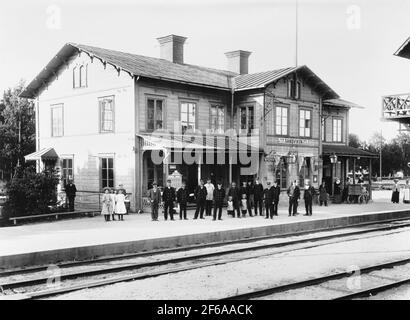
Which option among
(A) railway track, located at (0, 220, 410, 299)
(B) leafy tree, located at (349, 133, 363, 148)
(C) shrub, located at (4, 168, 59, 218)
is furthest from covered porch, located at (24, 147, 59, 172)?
(B) leafy tree, located at (349, 133, 363, 148)

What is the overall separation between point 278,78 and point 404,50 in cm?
624

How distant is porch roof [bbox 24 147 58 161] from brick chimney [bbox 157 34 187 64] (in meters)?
7.92

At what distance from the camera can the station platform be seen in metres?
11.1

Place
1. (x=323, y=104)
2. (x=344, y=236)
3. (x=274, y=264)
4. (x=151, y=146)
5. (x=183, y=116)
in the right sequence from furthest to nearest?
(x=323, y=104) < (x=183, y=116) < (x=151, y=146) < (x=344, y=236) < (x=274, y=264)

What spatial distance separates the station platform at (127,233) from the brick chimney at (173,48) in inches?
402

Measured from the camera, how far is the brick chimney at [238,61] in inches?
1169

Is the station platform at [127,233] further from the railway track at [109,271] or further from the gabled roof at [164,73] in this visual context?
the gabled roof at [164,73]

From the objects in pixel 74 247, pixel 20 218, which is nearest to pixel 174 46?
pixel 20 218

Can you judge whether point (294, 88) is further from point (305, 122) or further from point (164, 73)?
→ point (164, 73)

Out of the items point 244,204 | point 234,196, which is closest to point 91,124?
point 234,196

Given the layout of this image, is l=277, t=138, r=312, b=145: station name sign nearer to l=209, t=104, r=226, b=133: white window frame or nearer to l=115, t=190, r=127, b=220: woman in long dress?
l=209, t=104, r=226, b=133: white window frame

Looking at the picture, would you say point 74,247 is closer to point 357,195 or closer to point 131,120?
point 131,120
